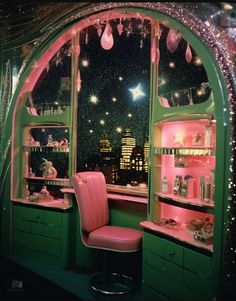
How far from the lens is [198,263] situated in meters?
2.47

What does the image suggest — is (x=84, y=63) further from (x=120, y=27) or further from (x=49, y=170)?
(x=49, y=170)

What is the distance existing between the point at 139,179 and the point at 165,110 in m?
1.04

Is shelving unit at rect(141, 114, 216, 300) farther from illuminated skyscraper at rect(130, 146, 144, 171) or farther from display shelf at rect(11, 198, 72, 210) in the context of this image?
display shelf at rect(11, 198, 72, 210)

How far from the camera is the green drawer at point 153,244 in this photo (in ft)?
9.37

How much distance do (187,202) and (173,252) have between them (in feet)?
1.55

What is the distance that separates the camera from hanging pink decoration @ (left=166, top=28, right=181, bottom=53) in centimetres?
303

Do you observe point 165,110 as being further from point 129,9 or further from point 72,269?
point 72,269

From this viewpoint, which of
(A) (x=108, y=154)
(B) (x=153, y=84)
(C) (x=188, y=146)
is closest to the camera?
(C) (x=188, y=146)

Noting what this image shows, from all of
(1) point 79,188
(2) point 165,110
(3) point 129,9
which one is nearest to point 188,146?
(2) point 165,110

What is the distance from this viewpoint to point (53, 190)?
4352 mm

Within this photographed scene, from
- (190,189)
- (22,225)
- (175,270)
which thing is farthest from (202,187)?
(22,225)

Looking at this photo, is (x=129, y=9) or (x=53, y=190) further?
(x=53, y=190)

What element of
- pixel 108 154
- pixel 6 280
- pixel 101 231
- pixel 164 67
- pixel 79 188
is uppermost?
pixel 164 67

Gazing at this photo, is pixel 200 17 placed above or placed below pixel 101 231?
above
